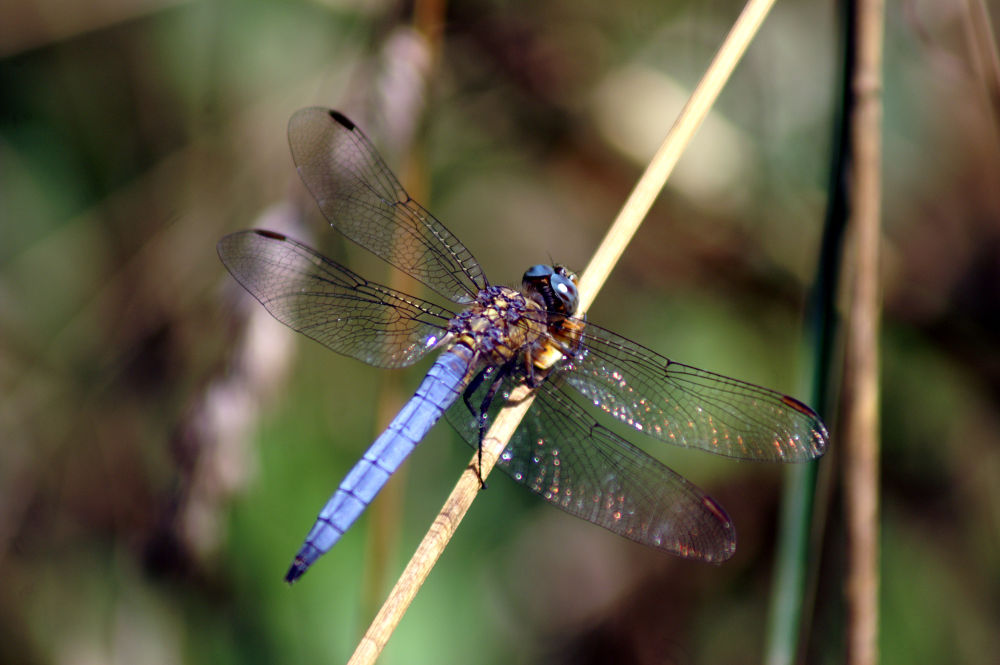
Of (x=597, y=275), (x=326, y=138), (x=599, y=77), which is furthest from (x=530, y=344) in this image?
(x=599, y=77)

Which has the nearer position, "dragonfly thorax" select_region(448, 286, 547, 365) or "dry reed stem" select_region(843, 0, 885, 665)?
"dry reed stem" select_region(843, 0, 885, 665)

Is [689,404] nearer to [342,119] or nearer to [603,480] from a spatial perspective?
[603,480]

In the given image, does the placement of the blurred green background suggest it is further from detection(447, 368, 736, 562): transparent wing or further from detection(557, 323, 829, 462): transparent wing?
detection(557, 323, 829, 462): transparent wing

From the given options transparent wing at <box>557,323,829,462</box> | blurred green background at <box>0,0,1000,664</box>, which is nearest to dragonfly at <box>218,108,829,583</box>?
transparent wing at <box>557,323,829,462</box>

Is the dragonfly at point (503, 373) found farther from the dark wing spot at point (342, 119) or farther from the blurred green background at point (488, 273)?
the blurred green background at point (488, 273)

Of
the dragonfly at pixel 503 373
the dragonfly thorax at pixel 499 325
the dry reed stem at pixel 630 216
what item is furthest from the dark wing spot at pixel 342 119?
the dry reed stem at pixel 630 216

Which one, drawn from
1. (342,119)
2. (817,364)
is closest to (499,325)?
(342,119)

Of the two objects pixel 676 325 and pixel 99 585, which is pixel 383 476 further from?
pixel 676 325
